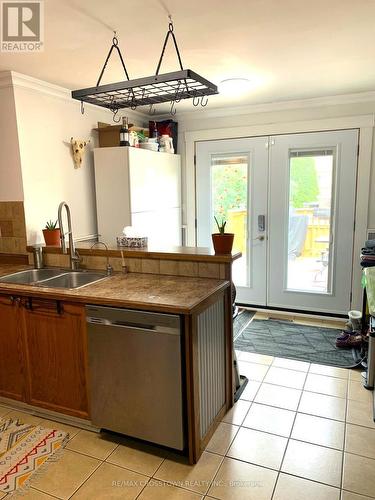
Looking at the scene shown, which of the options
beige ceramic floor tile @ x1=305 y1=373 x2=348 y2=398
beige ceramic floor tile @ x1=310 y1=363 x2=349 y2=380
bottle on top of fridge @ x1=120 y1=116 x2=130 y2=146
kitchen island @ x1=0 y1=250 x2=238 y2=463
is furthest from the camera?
bottle on top of fridge @ x1=120 y1=116 x2=130 y2=146

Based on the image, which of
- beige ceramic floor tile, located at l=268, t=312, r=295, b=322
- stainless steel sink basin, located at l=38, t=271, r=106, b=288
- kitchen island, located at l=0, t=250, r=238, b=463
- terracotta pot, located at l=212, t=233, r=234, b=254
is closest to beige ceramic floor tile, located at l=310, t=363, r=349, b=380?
kitchen island, located at l=0, t=250, r=238, b=463

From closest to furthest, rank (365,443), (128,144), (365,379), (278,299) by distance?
1. (365,443)
2. (365,379)
3. (128,144)
4. (278,299)

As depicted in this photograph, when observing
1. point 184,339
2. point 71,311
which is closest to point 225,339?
point 184,339

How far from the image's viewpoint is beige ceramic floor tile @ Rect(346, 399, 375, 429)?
7.55 ft

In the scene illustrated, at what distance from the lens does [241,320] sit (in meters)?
4.10

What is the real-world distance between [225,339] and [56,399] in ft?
3.69

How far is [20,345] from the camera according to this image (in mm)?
2369

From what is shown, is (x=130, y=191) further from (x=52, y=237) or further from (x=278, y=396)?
(x=278, y=396)

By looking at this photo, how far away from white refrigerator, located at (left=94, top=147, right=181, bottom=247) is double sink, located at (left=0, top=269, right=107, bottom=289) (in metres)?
0.90

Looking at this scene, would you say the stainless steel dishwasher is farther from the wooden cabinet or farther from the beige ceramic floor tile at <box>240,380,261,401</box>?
the beige ceramic floor tile at <box>240,380,261,401</box>

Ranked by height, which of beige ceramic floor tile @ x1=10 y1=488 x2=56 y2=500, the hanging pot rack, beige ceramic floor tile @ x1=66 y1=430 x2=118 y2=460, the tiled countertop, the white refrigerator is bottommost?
beige ceramic floor tile @ x1=10 y1=488 x2=56 y2=500

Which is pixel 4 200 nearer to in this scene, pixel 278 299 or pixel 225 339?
pixel 225 339

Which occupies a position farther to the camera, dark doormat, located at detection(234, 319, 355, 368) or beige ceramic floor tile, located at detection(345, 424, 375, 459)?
dark doormat, located at detection(234, 319, 355, 368)

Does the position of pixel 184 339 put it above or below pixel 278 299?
above
